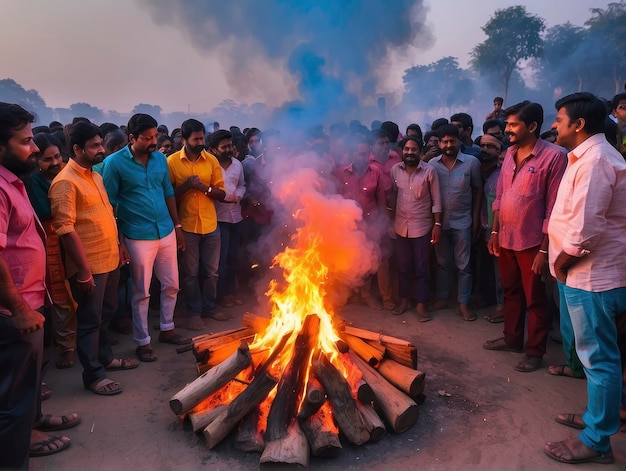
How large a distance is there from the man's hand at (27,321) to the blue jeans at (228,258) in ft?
11.7

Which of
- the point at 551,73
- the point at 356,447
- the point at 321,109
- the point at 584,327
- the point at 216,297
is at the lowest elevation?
the point at 356,447

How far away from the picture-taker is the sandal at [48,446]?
11.5ft

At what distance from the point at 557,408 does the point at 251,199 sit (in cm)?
479

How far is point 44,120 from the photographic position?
73.9 meters

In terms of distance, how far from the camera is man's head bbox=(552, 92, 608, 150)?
349 cm

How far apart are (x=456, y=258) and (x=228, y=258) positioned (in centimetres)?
353

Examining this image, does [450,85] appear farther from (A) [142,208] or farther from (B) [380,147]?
(A) [142,208]

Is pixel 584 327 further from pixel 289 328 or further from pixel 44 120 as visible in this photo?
pixel 44 120

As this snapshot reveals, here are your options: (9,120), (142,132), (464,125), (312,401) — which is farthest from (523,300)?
(9,120)

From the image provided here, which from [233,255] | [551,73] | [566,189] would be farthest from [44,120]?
[566,189]

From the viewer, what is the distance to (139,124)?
4.80 m

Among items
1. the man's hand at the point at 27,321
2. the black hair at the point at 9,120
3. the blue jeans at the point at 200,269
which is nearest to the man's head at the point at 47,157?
the black hair at the point at 9,120

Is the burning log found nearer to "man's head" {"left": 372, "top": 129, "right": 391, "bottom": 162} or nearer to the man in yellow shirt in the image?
the man in yellow shirt

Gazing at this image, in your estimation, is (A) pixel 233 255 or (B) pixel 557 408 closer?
(B) pixel 557 408
